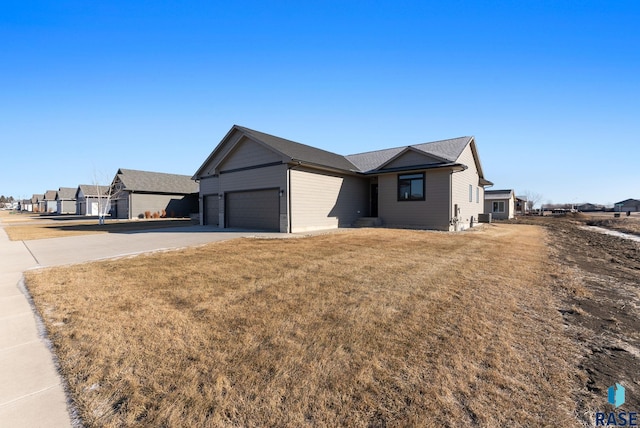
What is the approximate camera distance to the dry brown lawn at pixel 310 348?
2252 mm

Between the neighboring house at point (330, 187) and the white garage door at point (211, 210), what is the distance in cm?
110

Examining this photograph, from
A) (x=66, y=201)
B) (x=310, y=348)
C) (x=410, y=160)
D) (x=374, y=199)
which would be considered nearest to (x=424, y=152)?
(x=410, y=160)

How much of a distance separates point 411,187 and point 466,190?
4578mm

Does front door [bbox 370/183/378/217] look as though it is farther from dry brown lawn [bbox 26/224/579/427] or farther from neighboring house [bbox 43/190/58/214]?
neighboring house [bbox 43/190/58/214]

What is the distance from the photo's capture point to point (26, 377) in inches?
107

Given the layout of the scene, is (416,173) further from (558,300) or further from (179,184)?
(179,184)

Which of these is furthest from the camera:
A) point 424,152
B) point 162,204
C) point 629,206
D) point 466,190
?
point 629,206

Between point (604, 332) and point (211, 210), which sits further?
point (211, 210)

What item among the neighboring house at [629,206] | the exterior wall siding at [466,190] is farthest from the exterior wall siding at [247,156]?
the neighboring house at [629,206]

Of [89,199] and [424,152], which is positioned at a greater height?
[424,152]

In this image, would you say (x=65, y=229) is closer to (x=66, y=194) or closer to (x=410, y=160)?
(x=410, y=160)

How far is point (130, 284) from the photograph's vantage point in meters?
5.58

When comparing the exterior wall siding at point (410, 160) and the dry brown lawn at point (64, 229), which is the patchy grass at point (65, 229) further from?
the exterior wall siding at point (410, 160)

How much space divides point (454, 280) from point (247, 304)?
412 centimetres
